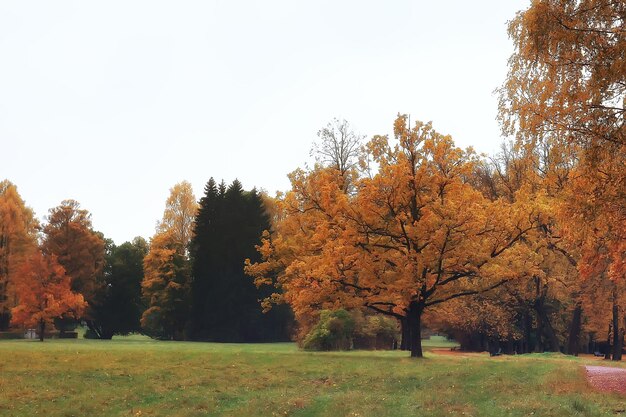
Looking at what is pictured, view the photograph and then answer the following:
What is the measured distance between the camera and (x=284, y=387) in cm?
2109

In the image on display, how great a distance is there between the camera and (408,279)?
28.2 m

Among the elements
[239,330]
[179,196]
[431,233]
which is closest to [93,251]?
[179,196]

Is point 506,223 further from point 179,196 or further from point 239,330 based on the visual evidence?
point 179,196

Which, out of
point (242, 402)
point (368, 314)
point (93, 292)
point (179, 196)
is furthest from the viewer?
point (179, 196)

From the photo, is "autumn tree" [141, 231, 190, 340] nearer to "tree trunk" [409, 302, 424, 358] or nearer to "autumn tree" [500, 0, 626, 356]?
"tree trunk" [409, 302, 424, 358]

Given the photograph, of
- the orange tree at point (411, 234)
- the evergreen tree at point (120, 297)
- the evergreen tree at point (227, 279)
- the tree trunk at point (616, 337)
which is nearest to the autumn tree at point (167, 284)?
the evergreen tree at point (227, 279)

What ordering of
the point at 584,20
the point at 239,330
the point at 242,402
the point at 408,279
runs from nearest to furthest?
Answer: 1. the point at 584,20
2. the point at 242,402
3. the point at 408,279
4. the point at 239,330

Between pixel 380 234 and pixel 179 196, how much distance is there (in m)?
49.1

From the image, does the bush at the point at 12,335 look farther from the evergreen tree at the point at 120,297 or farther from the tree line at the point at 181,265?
the evergreen tree at the point at 120,297

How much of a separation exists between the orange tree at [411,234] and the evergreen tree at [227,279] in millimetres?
34816

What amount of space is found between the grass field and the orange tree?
365cm

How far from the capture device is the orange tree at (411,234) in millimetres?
28422

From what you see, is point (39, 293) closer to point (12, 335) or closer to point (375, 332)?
point (12, 335)

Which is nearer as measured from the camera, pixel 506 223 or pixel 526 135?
pixel 526 135
